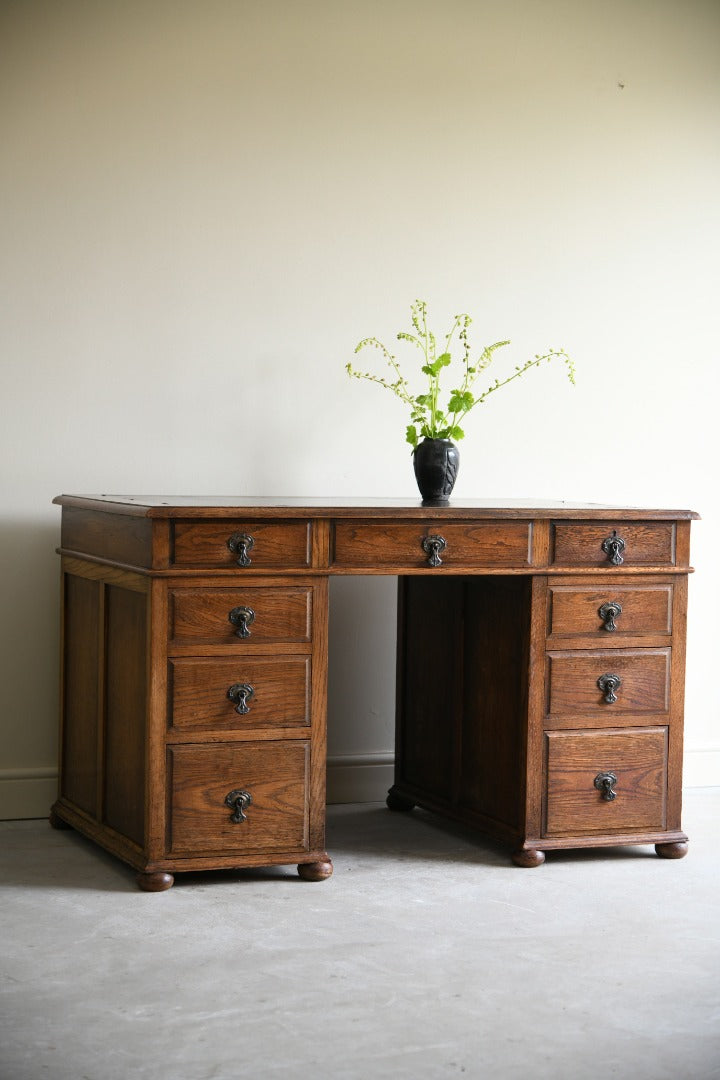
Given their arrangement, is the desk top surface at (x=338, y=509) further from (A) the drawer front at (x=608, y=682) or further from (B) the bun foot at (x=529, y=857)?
(B) the bun foot at (x=529, y=857)

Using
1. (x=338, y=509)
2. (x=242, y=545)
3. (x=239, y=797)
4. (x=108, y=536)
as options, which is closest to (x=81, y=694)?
(x=108, y=536)

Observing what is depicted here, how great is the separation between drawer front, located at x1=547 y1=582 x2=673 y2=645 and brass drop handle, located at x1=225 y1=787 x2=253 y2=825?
0.78m

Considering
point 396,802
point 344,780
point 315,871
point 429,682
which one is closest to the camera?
point 315,871

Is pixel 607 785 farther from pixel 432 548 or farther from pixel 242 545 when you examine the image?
pixel 242 545

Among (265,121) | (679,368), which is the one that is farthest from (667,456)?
(265,121)

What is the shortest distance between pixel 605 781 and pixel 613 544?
0.54 meters

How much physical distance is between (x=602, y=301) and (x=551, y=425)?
0.38m

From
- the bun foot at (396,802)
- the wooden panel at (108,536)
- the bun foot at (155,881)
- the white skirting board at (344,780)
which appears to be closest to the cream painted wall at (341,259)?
the white skirting board at (344,780)

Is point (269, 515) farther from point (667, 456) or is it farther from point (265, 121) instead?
point (667, 456)

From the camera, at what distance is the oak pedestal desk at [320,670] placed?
2.79m

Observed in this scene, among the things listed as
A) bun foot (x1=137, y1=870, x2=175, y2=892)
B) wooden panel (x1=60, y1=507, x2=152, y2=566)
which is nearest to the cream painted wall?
wooden panel (x1=60, y1=507, x2=152, y2=566)

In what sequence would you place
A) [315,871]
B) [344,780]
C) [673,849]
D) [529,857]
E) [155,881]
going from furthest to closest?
[344,780] → [673,849] → [529,857] → [315,871] → [155,881]

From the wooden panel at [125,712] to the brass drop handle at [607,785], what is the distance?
1.03 meters

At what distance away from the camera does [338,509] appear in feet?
9.39
